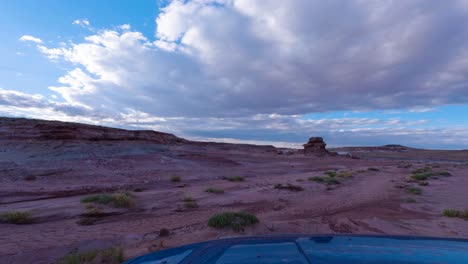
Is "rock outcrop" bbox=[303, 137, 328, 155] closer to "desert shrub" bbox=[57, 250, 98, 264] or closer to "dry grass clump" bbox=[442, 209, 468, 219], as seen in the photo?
"dry grass clump" bbox=[442, 209, 468, 219]

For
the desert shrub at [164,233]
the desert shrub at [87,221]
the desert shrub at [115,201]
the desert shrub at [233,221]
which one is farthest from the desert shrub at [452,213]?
the desert shrub at [87,221]

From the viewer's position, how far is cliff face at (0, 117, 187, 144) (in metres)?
35.8

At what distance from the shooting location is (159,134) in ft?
166

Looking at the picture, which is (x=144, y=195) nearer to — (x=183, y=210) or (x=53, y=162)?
(x=183, y=210)

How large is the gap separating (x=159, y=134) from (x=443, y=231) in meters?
45.7

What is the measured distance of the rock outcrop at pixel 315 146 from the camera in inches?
2694

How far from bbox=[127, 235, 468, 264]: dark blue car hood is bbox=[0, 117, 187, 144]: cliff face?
1517 inches

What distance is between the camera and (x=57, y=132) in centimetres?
3666

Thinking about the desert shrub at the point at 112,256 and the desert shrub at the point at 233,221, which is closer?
the desert shrub at the point at 112,256

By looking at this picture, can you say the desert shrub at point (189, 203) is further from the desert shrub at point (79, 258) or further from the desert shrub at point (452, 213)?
the desert shrub at point (452, 213)

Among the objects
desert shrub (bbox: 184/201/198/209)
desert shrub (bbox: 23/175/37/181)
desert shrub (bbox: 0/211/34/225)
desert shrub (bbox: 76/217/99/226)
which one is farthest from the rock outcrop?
desert shrub (bbox: 0/211/34/225)

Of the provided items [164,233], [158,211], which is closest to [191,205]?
[158,211]

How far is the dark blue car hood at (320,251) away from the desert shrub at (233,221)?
4714mm

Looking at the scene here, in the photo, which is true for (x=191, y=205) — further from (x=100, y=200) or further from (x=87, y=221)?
(x=87, y=221)
